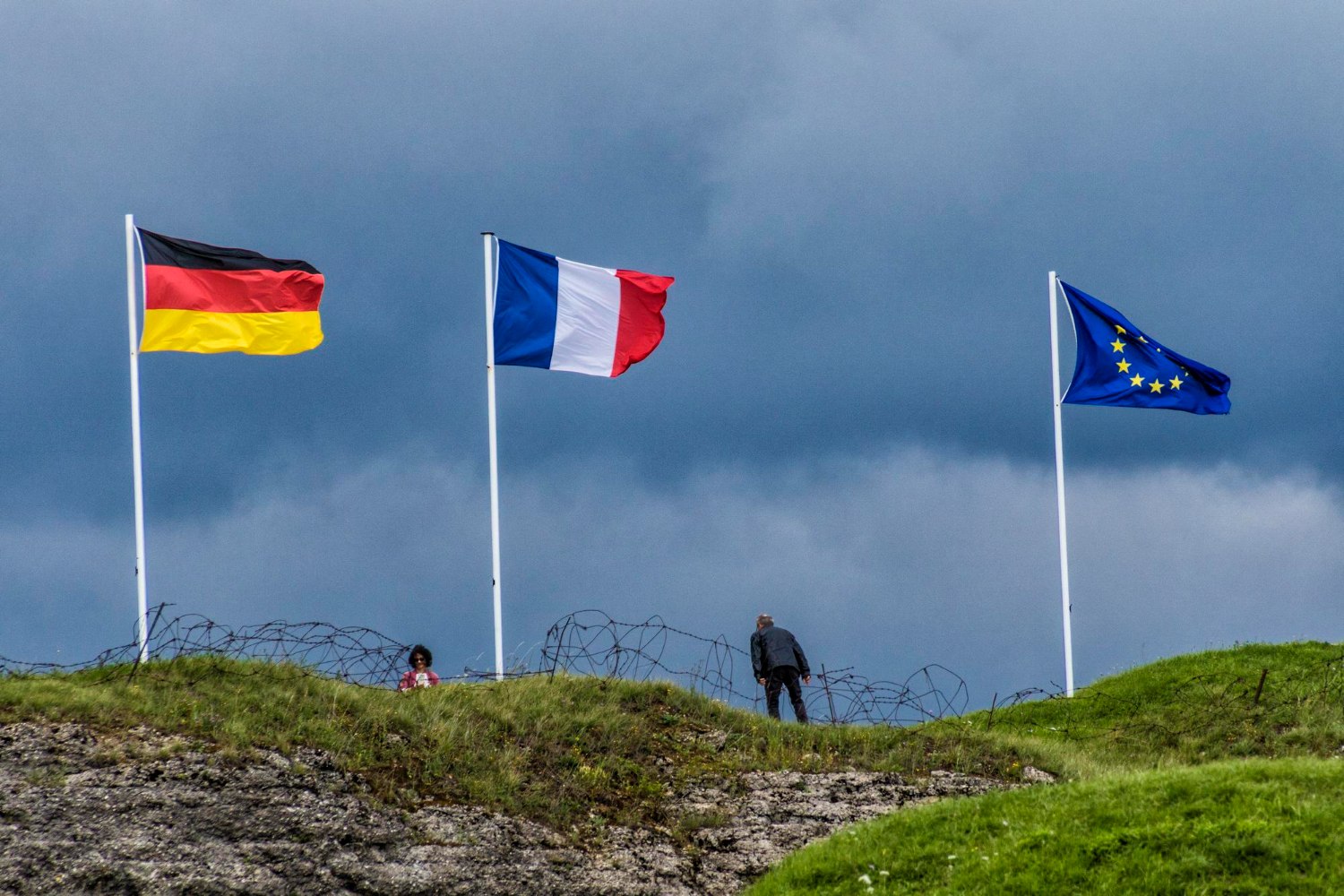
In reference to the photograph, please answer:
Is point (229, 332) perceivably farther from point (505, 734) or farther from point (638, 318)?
point (505, 734)

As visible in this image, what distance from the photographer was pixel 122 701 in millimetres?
16281

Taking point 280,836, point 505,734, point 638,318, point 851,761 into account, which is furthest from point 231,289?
point 851,761

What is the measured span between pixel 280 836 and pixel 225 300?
11053 mm

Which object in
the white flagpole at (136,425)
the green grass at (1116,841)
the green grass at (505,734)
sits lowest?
the green grass at (1116,841)

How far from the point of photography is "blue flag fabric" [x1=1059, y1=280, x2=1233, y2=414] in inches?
1145

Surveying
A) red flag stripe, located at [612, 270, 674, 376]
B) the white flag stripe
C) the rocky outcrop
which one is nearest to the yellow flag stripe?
the white flag stripe

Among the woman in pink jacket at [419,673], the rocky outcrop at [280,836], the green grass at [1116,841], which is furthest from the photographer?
the woman in pink jacket at [419,673]

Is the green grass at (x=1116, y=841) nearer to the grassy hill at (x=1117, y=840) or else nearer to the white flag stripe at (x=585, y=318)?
the grassy hill at (x=1117, y=840)

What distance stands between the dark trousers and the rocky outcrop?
234 inches

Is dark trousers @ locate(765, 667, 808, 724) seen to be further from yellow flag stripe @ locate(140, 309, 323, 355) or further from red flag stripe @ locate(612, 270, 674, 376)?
yellow flag stripe @ locate(140, 309, 323, 355)

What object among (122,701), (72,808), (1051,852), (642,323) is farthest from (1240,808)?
(642,323)

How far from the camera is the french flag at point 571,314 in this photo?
934 inches

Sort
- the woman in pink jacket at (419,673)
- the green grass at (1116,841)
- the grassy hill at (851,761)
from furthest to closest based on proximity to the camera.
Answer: the woman in pink jacket at (419,673) → the grassy hill at (851,761) → the green grass at (1116,841)

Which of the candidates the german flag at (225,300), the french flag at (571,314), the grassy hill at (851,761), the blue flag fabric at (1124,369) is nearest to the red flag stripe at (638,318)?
the french flag at (571,314)
